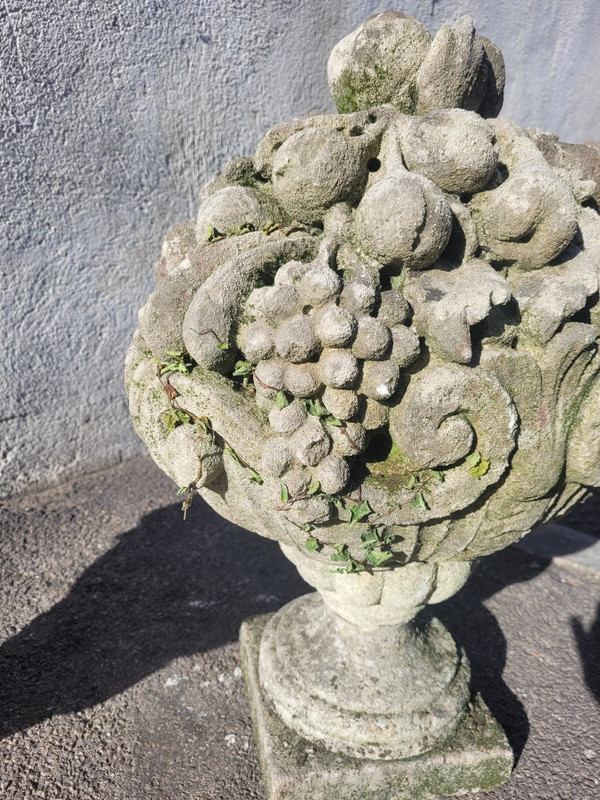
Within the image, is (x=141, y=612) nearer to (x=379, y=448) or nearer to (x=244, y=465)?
(x=244, y=465)

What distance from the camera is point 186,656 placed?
226cm

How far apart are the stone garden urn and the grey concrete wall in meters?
1.73

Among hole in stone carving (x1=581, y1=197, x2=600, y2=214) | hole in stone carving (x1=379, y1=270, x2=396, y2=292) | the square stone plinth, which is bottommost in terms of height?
the square stone plinth

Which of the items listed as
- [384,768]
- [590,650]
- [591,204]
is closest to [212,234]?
[591,204]

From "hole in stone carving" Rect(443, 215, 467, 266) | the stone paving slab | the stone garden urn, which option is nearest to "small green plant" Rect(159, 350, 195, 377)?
the stone garden urn

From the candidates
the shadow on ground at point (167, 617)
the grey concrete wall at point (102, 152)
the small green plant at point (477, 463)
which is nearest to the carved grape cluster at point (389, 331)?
the small green plant at point (477, 463)

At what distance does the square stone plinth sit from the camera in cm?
165

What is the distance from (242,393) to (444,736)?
48.9 inches

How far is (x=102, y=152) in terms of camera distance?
3043mm

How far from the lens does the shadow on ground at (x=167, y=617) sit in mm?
2094

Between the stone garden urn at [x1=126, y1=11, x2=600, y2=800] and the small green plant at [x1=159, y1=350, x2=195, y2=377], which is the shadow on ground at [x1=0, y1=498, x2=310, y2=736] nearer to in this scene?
the stone garden urn at [x1=126, y1=11, x2=600, y2=800]

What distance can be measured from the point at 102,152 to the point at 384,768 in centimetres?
296

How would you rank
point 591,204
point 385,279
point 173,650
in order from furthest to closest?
point 173,650, point 591,204, point 385,279

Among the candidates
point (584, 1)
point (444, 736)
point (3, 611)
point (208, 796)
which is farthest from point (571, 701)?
point (584, 1)
